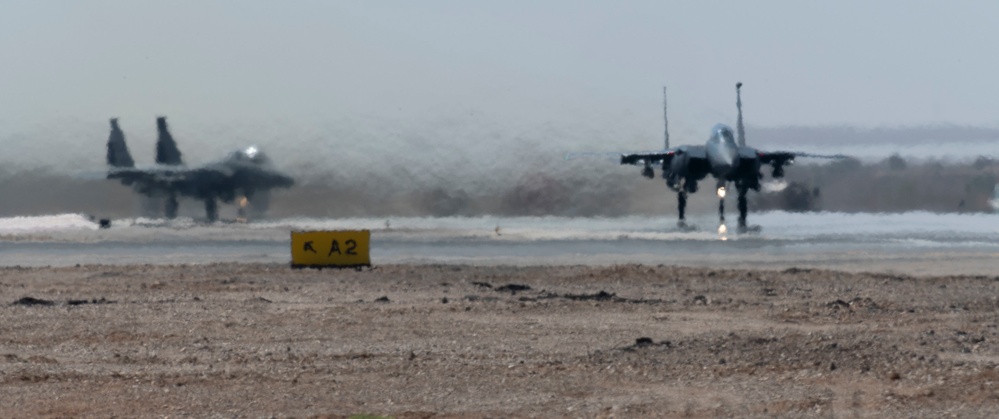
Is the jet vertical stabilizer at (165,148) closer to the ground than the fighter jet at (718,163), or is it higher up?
higher up

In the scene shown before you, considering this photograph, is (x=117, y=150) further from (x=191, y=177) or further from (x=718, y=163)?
(x=718, y=163)

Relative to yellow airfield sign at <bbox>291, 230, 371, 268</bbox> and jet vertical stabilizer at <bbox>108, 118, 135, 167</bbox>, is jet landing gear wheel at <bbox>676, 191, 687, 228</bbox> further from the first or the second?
jet vertical stabilizer at <bbox>108, 118, 135, 167</bbox>

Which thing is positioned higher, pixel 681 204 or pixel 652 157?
pixel 652 157

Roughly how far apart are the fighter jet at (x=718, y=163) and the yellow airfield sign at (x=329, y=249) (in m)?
20.4

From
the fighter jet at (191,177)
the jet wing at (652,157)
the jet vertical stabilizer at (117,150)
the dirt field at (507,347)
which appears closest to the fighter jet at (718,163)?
the jet wing at (652,157)

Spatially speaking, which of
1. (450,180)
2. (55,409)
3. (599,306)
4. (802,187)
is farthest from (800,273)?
(802,187)

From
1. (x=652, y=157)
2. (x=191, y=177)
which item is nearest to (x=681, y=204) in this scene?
(x=652, y=157)

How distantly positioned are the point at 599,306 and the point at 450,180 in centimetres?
3610

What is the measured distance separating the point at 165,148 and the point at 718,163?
3565cm

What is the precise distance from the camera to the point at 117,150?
7462 centimetres

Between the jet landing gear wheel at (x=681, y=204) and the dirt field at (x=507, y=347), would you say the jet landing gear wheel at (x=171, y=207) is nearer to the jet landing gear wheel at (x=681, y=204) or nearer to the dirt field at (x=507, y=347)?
the jet landing gear wheel at (x=681, y=204)

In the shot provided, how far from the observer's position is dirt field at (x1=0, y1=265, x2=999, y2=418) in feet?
46.1

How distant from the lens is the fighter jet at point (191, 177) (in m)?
69.2

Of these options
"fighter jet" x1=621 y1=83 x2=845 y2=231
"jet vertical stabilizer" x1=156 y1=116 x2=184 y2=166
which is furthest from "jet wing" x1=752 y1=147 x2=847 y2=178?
"jet vertical stabilizer" x1=156 y1=116 x2=184 y2=166
